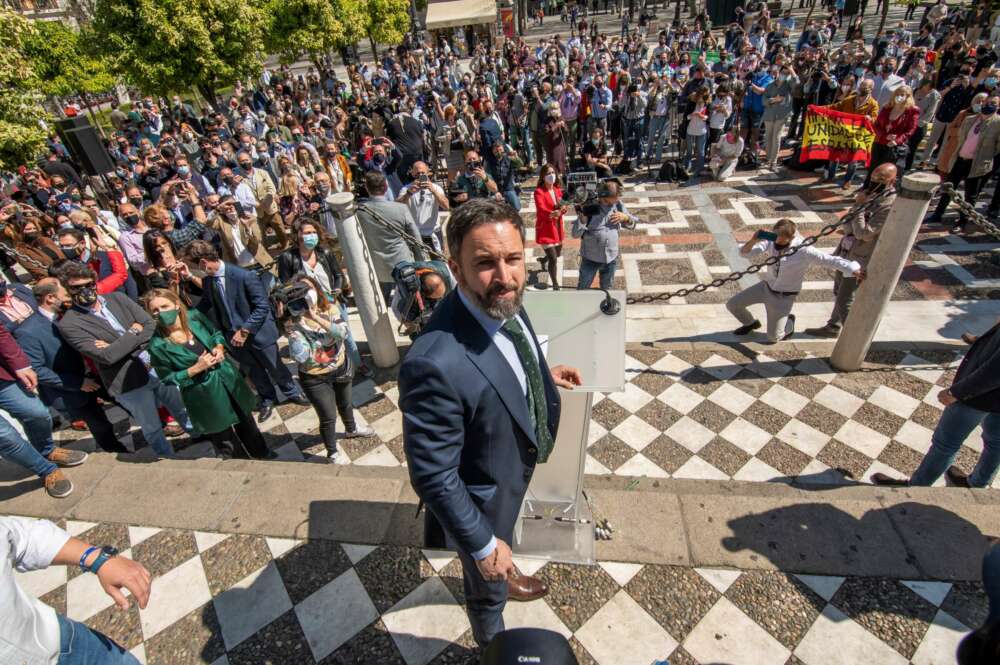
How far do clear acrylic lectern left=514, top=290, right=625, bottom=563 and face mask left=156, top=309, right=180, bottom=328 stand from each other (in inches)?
108

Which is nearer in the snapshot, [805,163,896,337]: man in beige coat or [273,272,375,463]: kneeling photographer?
[273,272,375,463]: kneeling photographer

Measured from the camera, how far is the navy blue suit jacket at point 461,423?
1.78m

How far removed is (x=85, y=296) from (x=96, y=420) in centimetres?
128

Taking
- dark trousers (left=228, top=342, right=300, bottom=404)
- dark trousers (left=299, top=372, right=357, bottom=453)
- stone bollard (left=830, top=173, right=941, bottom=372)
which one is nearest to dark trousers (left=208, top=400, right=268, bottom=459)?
dark trousers (left=299, top=372, right=357, bottom=453)

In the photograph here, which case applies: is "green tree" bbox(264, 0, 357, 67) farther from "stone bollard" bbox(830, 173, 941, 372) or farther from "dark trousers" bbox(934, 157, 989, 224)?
"stone bollard" bbox(830, 173, 941, 372)

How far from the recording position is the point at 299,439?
197 inches

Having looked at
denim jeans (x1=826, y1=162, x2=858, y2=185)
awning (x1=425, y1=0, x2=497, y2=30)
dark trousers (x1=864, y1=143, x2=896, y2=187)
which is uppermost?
awning (x1=425, y1=0, x2=497, y2=30)

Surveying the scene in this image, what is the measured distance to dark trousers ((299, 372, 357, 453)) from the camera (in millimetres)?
4019

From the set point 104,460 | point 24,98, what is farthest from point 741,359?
point 24,98

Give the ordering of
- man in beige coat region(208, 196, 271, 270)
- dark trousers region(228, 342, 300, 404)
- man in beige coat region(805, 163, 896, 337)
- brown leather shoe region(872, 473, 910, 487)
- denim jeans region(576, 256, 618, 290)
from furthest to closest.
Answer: man in beige coat region(208, 196, 271, 270) → denim jeans region(576, 256, 618, 290) → man in beige coat region(805, 163, 896, 337) → dark trousers region(228, 342, 300, 404) → brown leather shoe region(872, 473, 910, 487)

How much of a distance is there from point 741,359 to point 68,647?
5876 mm

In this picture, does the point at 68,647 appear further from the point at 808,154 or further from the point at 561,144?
the point at 808,154

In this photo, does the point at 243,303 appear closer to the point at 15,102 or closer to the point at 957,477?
the point at 957,477

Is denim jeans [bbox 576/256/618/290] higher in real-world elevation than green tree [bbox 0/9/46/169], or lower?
lower
